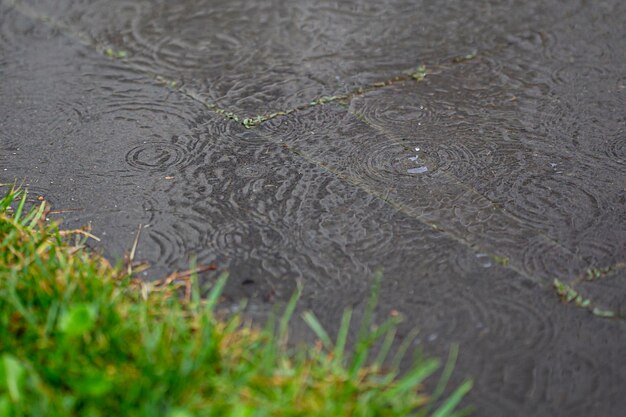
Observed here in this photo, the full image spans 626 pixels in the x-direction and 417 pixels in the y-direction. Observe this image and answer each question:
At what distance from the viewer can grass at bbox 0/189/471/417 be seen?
6.87 ft

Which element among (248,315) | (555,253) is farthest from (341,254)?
(555,253)

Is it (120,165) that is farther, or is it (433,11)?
(433,11)

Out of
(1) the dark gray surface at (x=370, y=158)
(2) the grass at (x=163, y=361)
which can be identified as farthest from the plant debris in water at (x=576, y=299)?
(2) the grass at (x=163, y=361)

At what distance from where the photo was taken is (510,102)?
12.7ft

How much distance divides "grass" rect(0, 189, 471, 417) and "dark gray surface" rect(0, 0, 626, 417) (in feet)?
0.60

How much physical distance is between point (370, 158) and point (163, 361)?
1.57 metres

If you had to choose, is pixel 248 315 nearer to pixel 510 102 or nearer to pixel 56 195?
pixel 56 195

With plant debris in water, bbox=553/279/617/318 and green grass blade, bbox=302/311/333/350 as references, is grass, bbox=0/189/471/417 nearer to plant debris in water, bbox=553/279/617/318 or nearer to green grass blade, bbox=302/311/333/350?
green grass blade, bbox=302/311/333/350

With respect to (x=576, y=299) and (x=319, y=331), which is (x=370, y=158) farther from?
(x=319, y=331)

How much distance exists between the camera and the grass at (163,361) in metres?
2.09

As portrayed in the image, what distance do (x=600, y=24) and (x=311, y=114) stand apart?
6.04 ft

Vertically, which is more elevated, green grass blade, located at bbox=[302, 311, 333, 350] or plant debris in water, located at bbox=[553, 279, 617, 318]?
green grass blade, located at bbox=[302, 311, 333, 350]

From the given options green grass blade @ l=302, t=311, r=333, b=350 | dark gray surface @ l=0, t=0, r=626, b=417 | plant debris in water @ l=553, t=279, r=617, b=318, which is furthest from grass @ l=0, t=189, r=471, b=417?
plant debris in water @ l=553, t=279, r=617, b=318

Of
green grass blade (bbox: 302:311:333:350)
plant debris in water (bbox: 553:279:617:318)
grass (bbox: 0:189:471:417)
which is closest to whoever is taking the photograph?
grass (bbox: 0:189:471:417)
